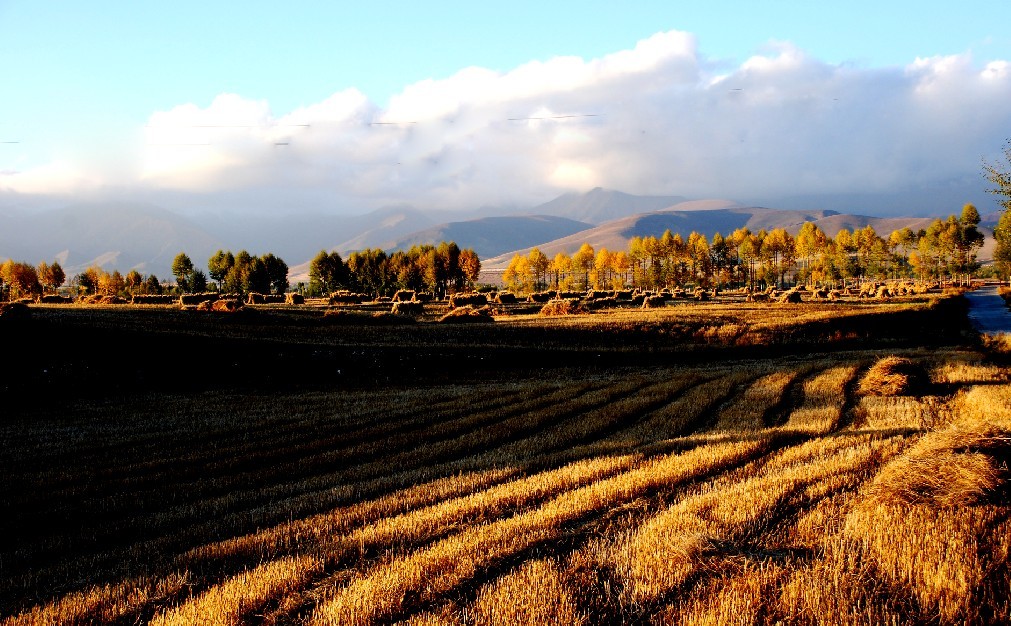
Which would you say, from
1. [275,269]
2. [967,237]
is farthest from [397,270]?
[967,237]

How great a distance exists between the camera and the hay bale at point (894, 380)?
817 inches

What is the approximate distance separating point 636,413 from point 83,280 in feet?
588

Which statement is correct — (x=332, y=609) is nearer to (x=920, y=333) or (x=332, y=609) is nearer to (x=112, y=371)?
(x=112, y=371)

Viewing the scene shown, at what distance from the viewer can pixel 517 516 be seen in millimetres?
8836

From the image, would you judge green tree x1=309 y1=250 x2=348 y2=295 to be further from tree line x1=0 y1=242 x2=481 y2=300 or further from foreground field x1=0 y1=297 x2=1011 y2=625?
foreground field x1=0 y1=297 x2=1011 y2=625

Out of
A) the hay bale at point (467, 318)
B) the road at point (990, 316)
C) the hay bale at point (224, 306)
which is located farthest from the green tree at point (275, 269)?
the road at point (990, 316)

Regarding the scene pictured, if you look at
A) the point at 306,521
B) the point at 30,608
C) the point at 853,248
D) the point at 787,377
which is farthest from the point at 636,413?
the point at 853,248

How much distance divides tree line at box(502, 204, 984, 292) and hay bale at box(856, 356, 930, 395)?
13109 cm

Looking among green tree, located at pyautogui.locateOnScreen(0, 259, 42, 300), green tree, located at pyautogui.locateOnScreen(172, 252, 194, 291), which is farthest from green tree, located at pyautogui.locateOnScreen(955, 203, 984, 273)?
green tree, located at pyautogui.locateOnScreen(0, 259, 42, 300)

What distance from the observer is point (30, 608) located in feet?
22.2

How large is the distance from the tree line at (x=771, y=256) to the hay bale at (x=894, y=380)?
5161 inches

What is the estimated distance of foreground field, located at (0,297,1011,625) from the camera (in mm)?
6242

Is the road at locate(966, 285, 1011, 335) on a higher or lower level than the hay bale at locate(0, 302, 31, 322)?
lower

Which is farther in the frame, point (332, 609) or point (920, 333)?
point (920, 333)
